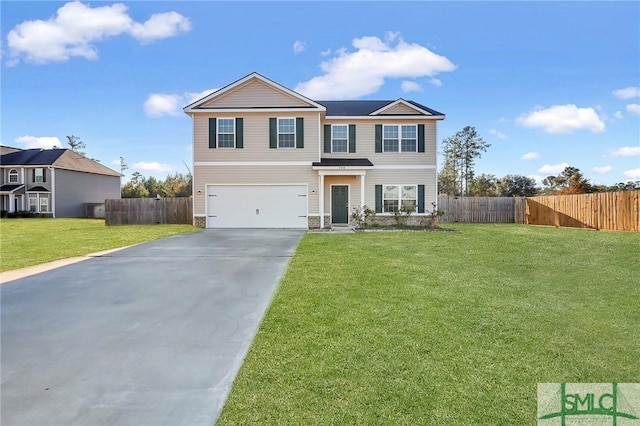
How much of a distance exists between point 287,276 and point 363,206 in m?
11.1

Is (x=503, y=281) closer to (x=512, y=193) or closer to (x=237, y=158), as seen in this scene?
(x=237, y=158)

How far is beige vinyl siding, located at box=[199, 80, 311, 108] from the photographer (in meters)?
16.7

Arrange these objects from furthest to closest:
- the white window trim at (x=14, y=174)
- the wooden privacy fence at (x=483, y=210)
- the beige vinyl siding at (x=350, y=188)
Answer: the white window trim at (x=14, y=174) < the wooden privacy fence at (x=483, y=210) < the beige vinyl siding at (x=350, y=188)

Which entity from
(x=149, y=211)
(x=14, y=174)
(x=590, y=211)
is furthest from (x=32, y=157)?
(x=590, y=211)

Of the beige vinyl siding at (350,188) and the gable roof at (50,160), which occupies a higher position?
the gable roof at (50,160)

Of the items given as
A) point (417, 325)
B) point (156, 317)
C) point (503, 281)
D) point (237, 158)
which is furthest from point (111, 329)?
point (237, 158)

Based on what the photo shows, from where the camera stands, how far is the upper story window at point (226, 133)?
55.0 feet

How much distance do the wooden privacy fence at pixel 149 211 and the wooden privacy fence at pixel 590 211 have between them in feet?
67.2

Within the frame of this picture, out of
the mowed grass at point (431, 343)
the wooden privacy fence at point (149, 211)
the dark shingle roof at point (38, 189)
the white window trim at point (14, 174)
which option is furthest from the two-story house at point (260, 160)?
the white window trim at point (14, 174)

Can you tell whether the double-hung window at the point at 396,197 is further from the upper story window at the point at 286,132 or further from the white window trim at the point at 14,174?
the white window trim at the point at 14,174

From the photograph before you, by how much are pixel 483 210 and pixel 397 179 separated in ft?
27.4

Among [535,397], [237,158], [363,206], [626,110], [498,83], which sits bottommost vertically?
[535,397]

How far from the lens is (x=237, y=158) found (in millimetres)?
16781

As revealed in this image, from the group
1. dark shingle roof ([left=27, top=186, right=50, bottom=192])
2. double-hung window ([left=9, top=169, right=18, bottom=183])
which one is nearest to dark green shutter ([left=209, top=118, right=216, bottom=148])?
dark shingle roof ([left=27, top=186, right=50, bottom=192])
